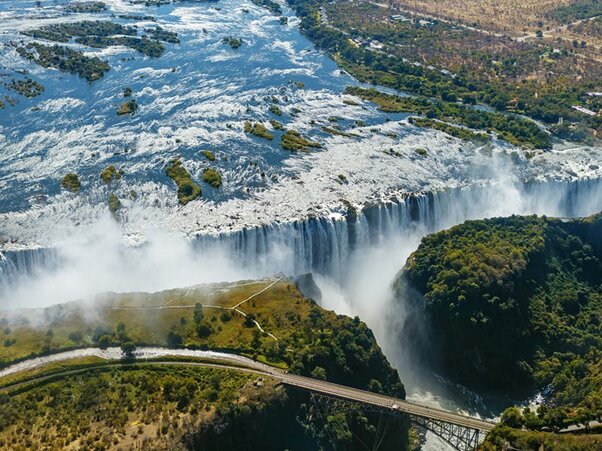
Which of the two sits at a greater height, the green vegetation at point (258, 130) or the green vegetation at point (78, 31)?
the green vegetation at point (78, 31)

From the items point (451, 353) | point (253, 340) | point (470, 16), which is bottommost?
point (451, 353)

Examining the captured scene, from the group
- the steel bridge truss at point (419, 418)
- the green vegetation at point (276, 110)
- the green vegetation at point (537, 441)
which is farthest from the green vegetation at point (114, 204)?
the green vegetation at point (537, 441)

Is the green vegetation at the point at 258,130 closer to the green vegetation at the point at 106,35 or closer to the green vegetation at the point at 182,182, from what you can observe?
the green vegetation at the point at 182,182

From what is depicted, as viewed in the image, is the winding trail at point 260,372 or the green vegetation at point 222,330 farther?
the green vegetation at point 222,330

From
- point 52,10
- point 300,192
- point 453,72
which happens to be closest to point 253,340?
point 300,192

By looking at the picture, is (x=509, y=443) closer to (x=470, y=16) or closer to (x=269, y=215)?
(x=269, y=215)

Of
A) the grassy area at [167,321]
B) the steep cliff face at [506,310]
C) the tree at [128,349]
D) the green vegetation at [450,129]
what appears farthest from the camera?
the green vegetation at [450,129]

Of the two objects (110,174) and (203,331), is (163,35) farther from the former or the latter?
(203,331)
